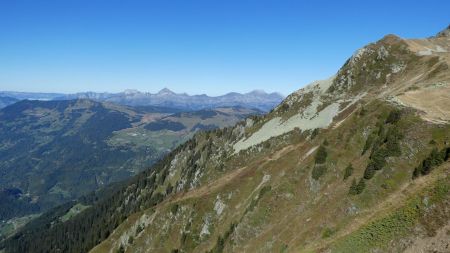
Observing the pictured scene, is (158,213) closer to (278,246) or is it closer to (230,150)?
(230,150)

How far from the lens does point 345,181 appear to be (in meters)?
74.8

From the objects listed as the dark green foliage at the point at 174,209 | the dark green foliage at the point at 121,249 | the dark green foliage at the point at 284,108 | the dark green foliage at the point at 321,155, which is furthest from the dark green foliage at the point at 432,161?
the dark green foliage at the point at 284,108

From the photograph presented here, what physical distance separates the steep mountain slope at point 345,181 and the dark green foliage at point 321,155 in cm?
24

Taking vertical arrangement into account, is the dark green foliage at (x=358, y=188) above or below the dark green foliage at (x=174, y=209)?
above

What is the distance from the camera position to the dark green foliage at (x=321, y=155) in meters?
89.8

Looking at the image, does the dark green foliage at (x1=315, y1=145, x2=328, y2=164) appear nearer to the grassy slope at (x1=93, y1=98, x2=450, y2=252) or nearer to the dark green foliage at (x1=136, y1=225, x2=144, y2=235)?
the grassy slope at (x1=93, y1=98, x2=450, y2=252)

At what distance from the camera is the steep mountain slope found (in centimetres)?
4609

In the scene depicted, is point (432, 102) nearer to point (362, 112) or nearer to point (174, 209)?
point (362, 112)

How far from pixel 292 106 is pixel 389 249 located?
139 m

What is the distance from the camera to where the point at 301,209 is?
7869 centimetres

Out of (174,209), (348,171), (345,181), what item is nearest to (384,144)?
(348,171)

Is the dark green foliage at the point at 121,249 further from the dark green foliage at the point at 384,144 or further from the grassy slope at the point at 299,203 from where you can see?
the dark green foliage at the point at 384,144

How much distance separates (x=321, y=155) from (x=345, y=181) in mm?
16690

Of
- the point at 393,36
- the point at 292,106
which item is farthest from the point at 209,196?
the point at 393,36
